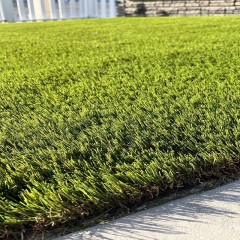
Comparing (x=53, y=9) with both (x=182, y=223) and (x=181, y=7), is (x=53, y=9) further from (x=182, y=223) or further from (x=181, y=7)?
(x=182, y=223)

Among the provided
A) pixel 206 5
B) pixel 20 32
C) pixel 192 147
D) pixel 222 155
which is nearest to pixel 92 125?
pixel 192 147

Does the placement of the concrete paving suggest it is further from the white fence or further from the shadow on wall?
the white fence

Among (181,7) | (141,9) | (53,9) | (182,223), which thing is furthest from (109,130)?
(53,9)

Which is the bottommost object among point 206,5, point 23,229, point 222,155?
point 23,229

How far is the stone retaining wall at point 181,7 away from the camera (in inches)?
430

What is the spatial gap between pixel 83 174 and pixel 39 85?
2321mm

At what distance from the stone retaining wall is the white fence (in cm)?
103

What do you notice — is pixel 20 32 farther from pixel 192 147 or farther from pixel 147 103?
pixel 192 147

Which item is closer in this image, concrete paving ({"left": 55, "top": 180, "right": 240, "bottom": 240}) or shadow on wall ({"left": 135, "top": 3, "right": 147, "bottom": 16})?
concrete paving ({"left": 55, "top": 180, "right": 240, "bottom": 240})

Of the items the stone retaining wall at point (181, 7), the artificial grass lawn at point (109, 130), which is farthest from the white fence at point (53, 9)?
the artificial grass lawn at point (109, 130)

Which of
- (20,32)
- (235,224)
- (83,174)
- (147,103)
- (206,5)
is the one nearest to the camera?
(235,224)

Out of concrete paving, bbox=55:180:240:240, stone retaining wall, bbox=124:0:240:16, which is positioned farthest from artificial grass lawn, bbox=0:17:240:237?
stone retaining wall, bbox=124:0:240:16

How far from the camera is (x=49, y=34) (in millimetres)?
8422

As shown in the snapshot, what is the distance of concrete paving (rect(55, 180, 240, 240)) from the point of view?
163 cm
